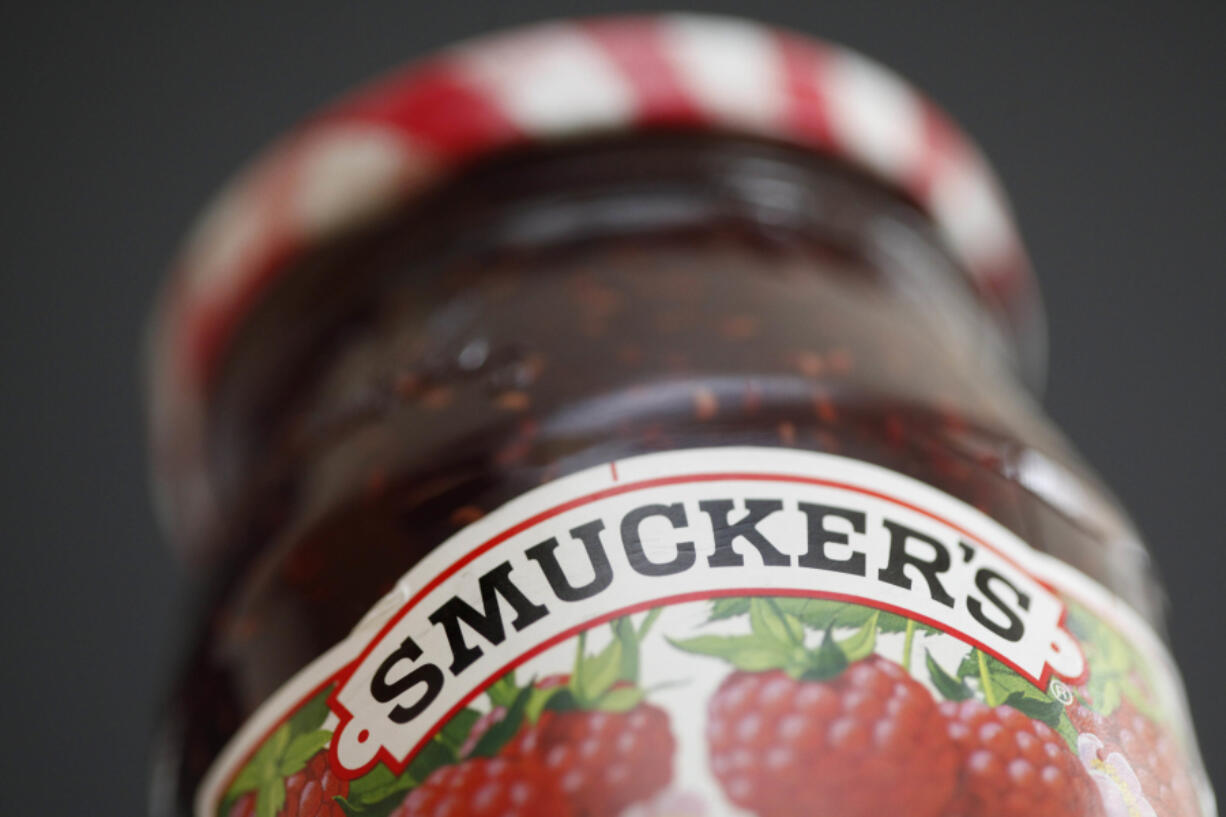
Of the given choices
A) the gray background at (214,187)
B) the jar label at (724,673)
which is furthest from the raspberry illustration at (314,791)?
the gray background at (214,187)

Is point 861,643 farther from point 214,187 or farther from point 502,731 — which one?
point 214,187

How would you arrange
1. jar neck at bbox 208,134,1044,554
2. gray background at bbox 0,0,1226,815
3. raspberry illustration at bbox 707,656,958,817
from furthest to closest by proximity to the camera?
gray background at bbox 0,0,1226,815 → jar neck at bbox 208,134,1044,554 → raspberry illustration at bbox 707,656,958,817

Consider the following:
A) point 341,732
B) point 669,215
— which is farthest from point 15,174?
point 341,732

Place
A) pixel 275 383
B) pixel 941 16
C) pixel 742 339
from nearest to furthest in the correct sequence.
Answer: pixel 742 339, pixel 275 383, pixel 941 16

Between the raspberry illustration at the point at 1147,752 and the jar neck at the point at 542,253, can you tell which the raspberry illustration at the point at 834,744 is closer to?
the raspberry illustration at the point at 1147,752

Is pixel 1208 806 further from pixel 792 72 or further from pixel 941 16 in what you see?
pixel 941 16

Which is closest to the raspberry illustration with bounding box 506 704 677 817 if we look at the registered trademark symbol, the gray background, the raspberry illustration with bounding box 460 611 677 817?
the raspberry illustration with bounding box 460 611 677 817

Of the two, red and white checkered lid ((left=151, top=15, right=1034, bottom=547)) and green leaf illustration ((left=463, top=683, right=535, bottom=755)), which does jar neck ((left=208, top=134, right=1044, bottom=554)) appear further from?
green leaf illustration ((left=463, top=683, right=535, bottom=755))
